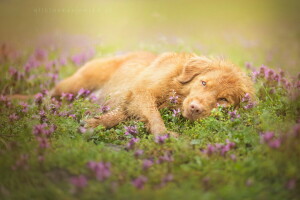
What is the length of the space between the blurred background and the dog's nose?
4.25m

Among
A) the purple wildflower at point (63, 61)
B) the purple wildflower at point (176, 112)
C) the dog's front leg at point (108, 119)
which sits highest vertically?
the purple wildflower at point (176, 112)

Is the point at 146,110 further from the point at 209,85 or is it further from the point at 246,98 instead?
the point at 246,98

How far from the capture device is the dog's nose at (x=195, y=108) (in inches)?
157

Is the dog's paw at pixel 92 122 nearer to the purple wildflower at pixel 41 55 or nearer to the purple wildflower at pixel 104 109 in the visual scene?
the purple wildflower at pixel 104 109

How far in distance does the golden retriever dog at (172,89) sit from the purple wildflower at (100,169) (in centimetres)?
137

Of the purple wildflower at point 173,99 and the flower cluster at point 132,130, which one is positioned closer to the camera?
the flower cluster at point 132,130

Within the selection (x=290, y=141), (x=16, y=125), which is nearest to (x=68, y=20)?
(x=16, y=125)

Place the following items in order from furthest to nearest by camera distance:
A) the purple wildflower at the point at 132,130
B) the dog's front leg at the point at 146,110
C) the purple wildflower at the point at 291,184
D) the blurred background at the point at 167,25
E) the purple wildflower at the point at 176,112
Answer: the blurred background at the point at 167,25 < the purple wildflower at the point at 176,112 < the dog's front leg at the point at 146,110 < the purple wildflower at the point at 132,130 < the purple wildflower at the point at 291,184

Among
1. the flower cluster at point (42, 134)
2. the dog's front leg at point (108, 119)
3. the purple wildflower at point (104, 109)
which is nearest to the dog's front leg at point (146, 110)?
the dog's front leg at point (108, 119)

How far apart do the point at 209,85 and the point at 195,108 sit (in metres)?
0.61

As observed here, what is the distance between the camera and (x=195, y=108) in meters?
3.99

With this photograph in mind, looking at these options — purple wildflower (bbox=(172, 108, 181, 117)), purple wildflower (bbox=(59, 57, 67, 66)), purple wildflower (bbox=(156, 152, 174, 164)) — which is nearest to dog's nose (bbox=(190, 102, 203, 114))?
purple wildflower (bbox=(172, 108, 181, 117))

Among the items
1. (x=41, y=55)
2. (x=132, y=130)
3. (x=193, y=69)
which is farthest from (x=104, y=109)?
(x=41, y=55)

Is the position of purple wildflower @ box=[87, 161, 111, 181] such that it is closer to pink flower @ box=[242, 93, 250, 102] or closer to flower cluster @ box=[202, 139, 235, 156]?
flower cluster @ box=[202, 139, 235, 156]
